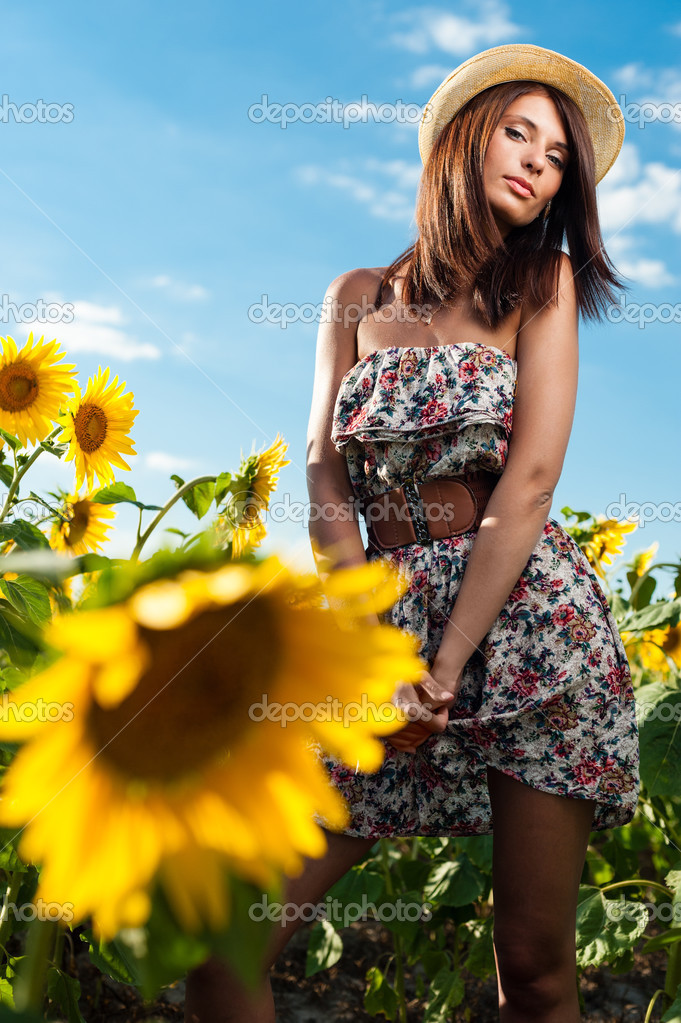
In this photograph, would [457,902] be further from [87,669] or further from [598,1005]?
[87,669]

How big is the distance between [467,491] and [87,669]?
1.15 m

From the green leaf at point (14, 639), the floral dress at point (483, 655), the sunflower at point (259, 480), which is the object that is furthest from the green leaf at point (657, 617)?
the green leaf at point (14, 639)

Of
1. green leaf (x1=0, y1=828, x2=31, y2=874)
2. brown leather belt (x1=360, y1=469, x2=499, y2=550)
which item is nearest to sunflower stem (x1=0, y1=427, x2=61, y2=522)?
green leaf (x1=0, y1=828, x2=31, y2=874)

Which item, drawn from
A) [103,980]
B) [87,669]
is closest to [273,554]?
[87,669]

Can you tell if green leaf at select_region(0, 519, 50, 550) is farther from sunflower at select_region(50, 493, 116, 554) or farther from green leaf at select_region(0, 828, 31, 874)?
sunflower at select_region(50, 493, 116, 554)

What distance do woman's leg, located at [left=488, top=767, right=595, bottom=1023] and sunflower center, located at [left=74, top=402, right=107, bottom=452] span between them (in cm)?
91

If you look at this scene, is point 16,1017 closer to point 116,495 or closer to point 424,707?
point 116,495

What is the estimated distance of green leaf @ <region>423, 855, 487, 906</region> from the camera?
204cm

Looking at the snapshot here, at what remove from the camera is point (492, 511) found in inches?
51.5

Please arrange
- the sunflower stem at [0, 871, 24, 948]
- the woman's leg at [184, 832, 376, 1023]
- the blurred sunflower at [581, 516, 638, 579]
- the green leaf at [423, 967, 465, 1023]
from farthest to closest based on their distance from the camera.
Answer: the blurred sunflower at [581, 516, 638, 579] → the green leaf at [423, 967, 465, 1023] → the sunflower stem at [0, 871, 24, 948] → the woman's leg at [184, 832, 376, 1023]

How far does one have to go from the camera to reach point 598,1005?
7.87 feet

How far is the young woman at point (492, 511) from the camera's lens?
1250mm

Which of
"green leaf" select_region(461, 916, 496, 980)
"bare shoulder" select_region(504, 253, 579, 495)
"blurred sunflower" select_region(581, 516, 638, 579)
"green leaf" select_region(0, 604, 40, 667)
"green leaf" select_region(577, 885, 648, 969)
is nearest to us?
"green leaf" select_region(0, 604, 40, 667)

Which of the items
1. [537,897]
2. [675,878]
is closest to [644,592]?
[675,878]
